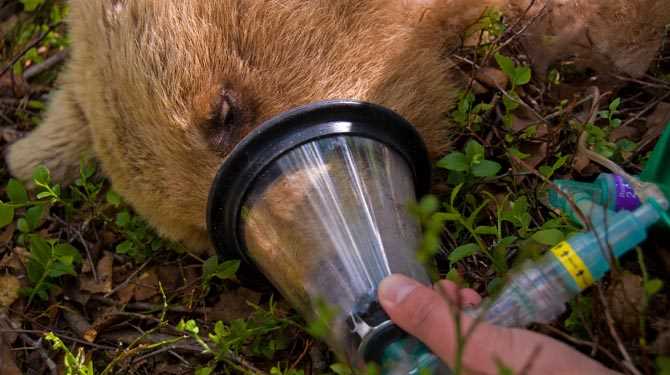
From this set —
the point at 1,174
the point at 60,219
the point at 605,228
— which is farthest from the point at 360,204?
the point at 1,174

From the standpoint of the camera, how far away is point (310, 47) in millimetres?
2613

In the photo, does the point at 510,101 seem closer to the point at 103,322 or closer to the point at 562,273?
the point at 562,273

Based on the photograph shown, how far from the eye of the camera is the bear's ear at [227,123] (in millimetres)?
2459

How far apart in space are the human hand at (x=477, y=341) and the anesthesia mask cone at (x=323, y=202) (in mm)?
221

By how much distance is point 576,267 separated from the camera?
69.4 inches

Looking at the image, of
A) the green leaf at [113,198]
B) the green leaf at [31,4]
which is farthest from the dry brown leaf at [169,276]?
the green leaf at [31,4]

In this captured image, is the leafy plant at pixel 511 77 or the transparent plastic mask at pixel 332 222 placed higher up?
the leafy plant at pixel 511 77

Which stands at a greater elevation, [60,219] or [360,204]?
[360,204]

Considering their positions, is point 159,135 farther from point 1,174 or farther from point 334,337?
point 1,174

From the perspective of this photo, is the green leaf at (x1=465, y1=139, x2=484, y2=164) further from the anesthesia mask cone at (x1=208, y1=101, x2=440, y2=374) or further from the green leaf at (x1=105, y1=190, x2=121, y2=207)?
the green leaf at (x1=105, y1=190, x2=121, y2=207)

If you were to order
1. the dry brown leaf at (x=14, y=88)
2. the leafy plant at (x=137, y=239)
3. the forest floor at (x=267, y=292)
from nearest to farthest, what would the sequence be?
the forest floor at (x=267, y=292) < the leafy plant at (x=137, y=239) < the dry brown leaf at (x=14, y=88)

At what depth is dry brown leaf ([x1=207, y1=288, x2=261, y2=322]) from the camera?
8.96ft

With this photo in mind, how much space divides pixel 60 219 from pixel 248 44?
51.8 inches

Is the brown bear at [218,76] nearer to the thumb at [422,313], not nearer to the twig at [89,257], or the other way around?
the twig at [89,257]
